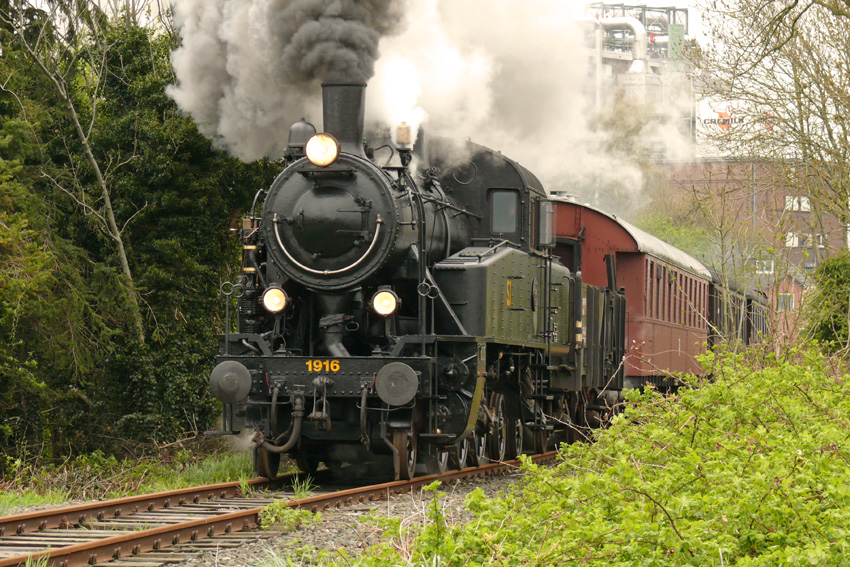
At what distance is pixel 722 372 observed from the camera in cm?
913

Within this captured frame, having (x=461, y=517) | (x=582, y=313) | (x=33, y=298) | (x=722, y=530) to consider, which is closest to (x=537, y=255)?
(x=582, y=313)

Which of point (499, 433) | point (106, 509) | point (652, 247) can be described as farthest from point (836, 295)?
point (106, 509)

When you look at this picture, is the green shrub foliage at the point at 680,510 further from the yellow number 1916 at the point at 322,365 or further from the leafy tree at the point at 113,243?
the leafy tree at the point at 113,243

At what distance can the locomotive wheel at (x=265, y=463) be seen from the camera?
9.85 m

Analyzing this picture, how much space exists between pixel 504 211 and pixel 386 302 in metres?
2.30

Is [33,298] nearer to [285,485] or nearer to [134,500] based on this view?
[285,485]

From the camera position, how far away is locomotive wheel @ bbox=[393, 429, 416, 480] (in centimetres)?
961

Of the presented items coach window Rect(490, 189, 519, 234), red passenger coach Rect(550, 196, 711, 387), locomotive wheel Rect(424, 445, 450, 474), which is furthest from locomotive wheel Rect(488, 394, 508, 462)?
red passenger coach Rect(550, 196, 711, 387)

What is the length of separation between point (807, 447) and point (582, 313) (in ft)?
23.2

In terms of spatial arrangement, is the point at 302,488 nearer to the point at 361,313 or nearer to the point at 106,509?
the point at 361,313

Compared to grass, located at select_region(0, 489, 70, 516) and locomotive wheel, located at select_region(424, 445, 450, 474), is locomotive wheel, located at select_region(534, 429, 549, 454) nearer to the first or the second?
locomotive wheel, located at select_region(424, 445, 450, 474)

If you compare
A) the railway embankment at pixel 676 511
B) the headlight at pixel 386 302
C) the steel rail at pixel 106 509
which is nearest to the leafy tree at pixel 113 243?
the steel rail at pixel 106 509

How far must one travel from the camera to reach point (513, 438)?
1248 centimetres

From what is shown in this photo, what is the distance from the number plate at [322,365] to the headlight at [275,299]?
0.62m
